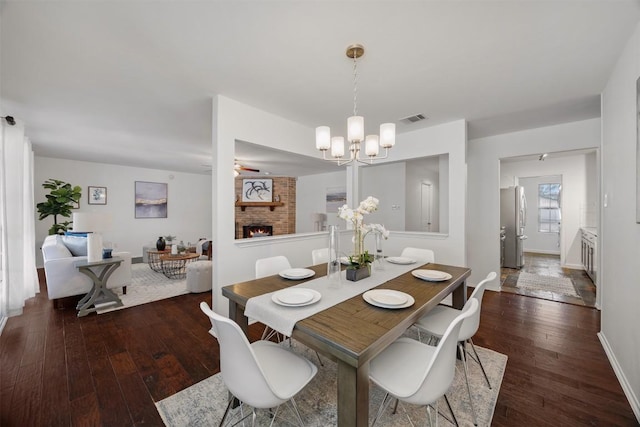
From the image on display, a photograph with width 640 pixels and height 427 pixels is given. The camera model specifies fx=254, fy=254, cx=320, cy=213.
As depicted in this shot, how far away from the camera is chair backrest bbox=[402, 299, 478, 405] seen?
1.11 metres

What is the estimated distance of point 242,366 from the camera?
1.13m

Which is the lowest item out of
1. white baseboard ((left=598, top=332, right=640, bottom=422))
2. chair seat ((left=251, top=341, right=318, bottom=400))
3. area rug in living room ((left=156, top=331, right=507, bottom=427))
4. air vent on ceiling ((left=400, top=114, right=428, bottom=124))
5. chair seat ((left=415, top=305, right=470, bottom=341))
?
area rug in living room ((left=156, top=331, right=507, bottom=427))

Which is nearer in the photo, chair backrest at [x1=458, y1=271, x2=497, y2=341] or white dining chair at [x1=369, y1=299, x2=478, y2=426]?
white dining chair at [x1=369, y1=299, x2=478, y2=426]

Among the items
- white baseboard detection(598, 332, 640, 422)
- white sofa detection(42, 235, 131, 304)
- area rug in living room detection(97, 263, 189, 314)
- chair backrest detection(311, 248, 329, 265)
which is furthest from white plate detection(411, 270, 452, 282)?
white sofa detection(42, 235, 131, 304)

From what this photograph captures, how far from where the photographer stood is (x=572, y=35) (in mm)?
1766

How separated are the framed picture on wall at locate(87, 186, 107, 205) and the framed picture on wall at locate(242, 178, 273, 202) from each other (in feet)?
10.8

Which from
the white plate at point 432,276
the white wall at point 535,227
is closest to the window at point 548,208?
the white wall at point 535,227

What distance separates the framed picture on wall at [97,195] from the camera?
239 inches

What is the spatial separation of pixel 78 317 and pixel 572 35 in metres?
5.42

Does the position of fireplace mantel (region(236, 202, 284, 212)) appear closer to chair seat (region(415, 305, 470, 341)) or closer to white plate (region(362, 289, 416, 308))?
chair seat (region(415, 305, 470, 341))

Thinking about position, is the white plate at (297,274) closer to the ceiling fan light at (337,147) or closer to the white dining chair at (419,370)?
the white dining chair at (419,370)

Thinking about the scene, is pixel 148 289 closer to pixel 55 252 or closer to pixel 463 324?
pixel 55 252

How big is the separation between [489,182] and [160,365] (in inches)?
191

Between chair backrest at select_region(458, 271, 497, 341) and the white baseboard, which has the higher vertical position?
chair backrest at select_region(458, 271, 497, 341)
